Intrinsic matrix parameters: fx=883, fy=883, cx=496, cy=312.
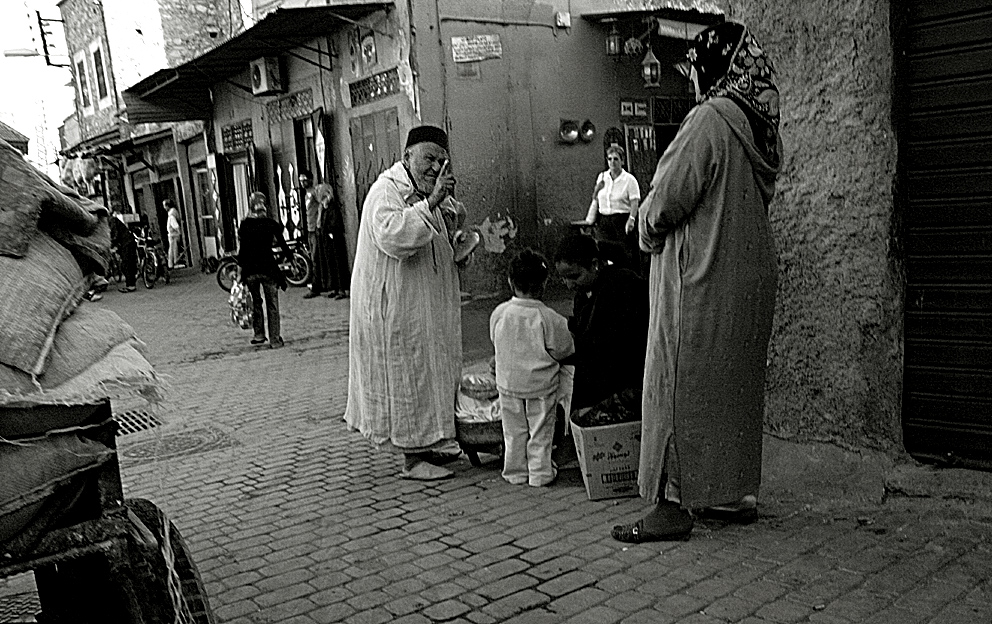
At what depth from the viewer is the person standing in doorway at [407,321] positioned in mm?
4844

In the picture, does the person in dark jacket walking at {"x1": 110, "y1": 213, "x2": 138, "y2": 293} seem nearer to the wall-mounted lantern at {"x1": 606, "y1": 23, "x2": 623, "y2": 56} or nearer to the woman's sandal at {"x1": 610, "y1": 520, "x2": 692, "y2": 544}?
the wall-mounted lantern at {"x1": 606, "y1": 23, "x2": 623, "y2": 56}

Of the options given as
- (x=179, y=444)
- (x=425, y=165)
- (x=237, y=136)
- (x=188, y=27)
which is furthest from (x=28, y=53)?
(x=425, y=165)

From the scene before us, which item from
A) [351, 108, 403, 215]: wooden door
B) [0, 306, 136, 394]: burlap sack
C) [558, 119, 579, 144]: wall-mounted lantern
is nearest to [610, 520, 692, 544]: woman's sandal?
[0, 306, 136, 394]: burlap sack

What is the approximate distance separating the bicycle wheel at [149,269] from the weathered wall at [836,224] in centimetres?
1876

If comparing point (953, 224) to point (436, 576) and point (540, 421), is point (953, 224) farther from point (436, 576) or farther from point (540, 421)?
point (436, 576)

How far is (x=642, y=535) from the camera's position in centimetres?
380

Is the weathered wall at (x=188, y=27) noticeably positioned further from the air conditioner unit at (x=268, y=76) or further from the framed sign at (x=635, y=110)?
the framed sign at (x=635, y=110)

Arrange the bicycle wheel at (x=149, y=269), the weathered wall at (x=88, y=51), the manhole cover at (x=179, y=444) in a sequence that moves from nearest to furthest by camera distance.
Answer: the manhole cover at (x=179, y=444) → the bicycle wheel at (x=149, y=269) → the weathered wall at (x=88, y=51)

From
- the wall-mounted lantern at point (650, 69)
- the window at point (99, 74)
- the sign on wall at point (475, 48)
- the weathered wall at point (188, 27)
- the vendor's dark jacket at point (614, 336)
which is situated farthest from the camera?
the window at point (99, 74)

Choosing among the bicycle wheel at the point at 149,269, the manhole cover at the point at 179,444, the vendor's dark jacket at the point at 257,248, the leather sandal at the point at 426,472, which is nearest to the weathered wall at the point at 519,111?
the vendor's dark jacket at the point at 257,248

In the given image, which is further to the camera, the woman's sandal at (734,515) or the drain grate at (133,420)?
the woman's sandal at (734,515)

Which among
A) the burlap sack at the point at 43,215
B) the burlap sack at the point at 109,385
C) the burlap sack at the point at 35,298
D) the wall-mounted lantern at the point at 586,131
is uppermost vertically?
the wall-mounted lantern at the point at 586,131

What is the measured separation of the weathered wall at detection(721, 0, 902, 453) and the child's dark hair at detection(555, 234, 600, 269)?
0.94 m

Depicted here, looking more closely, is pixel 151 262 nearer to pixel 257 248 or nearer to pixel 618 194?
pixel 257 248
